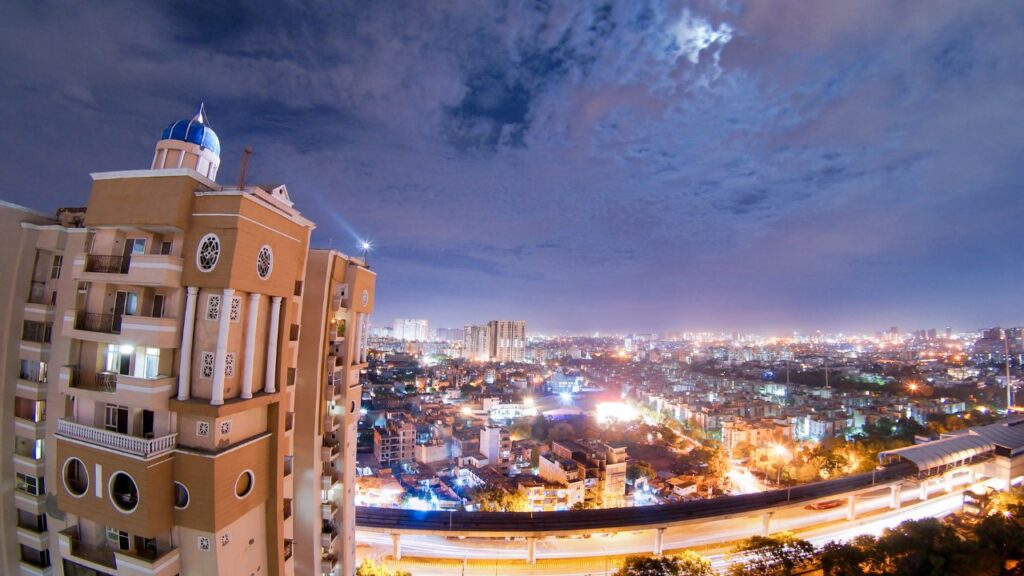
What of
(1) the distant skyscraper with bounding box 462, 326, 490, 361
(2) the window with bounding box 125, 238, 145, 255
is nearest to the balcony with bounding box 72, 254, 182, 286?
(2) the window with bounding box 125, 238, 145, 255

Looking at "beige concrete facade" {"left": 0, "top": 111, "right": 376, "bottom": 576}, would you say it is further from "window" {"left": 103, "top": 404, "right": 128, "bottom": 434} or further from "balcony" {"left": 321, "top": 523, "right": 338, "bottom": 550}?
"balcony" {"left": 321, "top": 523, "right": 338, "bottom": 550}

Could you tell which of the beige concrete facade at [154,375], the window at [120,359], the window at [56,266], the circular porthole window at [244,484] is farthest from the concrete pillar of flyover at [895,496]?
the window at [56,266]

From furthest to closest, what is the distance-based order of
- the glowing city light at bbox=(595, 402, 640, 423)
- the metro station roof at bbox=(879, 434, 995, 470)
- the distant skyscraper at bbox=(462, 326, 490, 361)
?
the distant skyscraper at bbox=(462, 326, 490, 361) < the glowing city light at bbox=(595, 402, 640, 423) < the metro station roof at bbox=(879, 434, 995, 470)

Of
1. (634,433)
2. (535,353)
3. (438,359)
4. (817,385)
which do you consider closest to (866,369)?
(817,385)

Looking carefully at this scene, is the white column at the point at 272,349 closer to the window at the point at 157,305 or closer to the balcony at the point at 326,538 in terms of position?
the window at the point at 157,305

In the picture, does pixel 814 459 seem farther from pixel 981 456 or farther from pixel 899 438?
pixel 899 438

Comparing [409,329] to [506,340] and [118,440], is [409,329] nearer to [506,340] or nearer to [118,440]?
[506,340]
